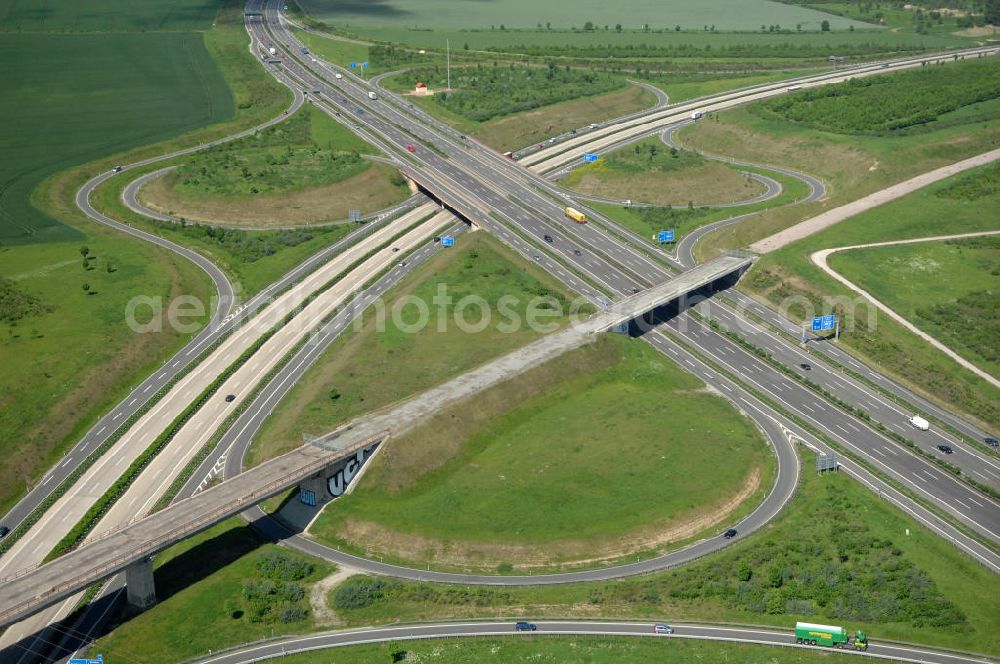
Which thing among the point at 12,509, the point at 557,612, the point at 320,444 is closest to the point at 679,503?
the point at 557,612

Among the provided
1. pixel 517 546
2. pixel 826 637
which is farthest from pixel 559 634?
pixel 826 637

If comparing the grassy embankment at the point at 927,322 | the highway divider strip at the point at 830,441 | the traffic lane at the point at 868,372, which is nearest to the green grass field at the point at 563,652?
the highway divider strip at the point at 830,441

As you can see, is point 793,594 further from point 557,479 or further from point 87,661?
point 87,661

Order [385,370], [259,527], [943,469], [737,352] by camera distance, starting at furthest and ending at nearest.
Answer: [737,352], [385,370], [943,469], [259,527]

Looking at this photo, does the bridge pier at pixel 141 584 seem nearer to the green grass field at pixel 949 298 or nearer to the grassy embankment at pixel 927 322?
the grassy embankment at pixel 927 322

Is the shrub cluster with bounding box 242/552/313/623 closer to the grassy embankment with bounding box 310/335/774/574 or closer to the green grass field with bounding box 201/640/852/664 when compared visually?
the green grass field with bounding box 201/640/852/664

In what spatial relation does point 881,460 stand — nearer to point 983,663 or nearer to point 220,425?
point 983,663
